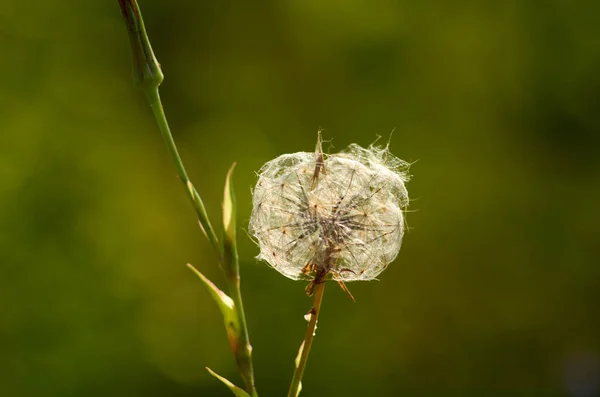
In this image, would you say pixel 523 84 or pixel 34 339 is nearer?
pixel 34 339

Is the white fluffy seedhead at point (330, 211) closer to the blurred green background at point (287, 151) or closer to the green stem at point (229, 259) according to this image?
the green stem at point (229, 259)

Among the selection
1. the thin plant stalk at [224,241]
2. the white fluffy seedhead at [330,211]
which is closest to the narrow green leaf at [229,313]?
the thin plant stalk at [224,241]

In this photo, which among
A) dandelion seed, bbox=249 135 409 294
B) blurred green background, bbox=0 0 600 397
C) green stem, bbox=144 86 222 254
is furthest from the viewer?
blurred green background, bbox=0 0 600 397

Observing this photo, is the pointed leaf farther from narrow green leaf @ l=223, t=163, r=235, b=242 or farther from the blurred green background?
the blurred green background

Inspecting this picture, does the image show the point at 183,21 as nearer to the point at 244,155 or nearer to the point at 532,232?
the point at 244,155

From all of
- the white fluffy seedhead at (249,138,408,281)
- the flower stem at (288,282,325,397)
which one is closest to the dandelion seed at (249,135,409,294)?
the white fluffy seedhead at (249,138,408,281)

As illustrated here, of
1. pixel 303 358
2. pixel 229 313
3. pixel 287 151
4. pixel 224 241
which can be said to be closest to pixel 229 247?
pixel 224 241

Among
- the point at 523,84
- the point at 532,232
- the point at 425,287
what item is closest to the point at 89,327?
the point at 425,287
